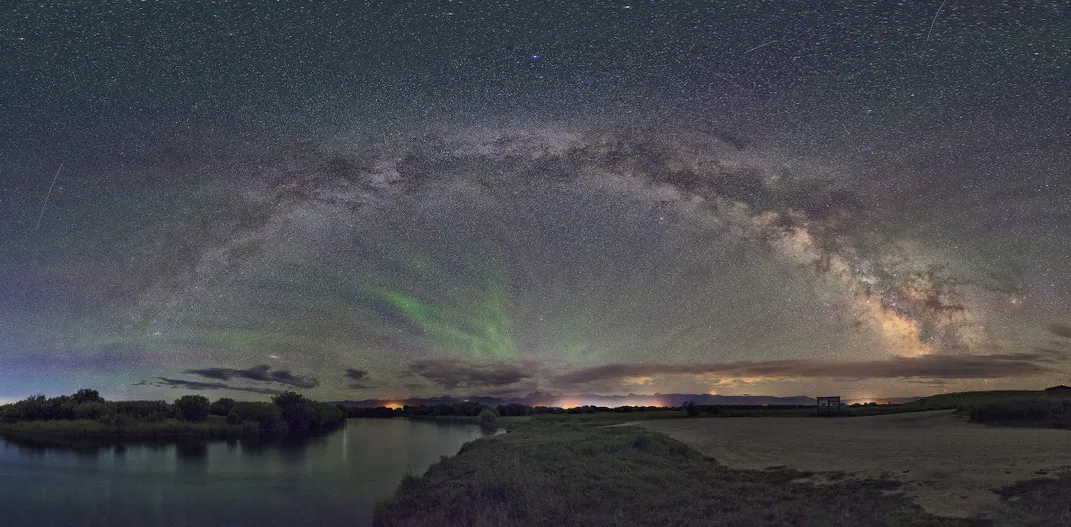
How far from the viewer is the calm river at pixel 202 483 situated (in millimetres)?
33688

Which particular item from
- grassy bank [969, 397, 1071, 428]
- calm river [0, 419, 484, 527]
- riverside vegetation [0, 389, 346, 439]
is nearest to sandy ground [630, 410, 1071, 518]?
grassy bank [969, 397, 1071, 428]

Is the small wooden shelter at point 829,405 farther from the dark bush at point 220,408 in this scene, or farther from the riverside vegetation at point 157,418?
the dark bush at point 220,408

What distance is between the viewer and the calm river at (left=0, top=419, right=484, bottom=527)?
3369 cm

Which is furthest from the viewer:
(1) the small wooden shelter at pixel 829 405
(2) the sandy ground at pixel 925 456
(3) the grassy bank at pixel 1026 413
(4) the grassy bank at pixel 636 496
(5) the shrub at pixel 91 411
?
Answer: (5) the shrub at pixel 91 411

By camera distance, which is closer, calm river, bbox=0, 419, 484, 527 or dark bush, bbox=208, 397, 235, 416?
calm river, bbox=0, 419, 484, 527

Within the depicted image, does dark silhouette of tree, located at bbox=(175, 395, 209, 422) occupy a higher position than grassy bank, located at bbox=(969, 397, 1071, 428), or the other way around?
grassy bank, located at bbox=(969, 397, 1071, 428)

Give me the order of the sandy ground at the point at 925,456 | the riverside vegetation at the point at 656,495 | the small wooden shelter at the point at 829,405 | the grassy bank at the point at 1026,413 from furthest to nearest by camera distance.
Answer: the small wooden shelter at the point at 829,405 → the grassy bank at the point at 1026,413 → the sandy ground at the point at 925,456 → the riverside vegetation at the point at 656,495

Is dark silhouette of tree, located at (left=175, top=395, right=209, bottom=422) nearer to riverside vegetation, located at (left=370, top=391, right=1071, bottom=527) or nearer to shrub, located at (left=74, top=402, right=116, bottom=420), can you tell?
shrub, located at (left=74, top=402, right=116, bottom=420)

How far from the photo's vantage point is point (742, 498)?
1939 centimetres

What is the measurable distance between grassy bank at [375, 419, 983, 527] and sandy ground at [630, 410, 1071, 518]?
111cm

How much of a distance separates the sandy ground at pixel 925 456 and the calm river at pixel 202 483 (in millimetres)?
19825

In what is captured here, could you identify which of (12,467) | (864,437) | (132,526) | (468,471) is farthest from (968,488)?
(12,467)

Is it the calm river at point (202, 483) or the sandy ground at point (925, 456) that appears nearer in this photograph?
the sandy ground at point (925, 456)

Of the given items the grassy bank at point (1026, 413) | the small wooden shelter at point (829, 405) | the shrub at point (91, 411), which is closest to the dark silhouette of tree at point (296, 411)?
the shrub at point (91, 411)
